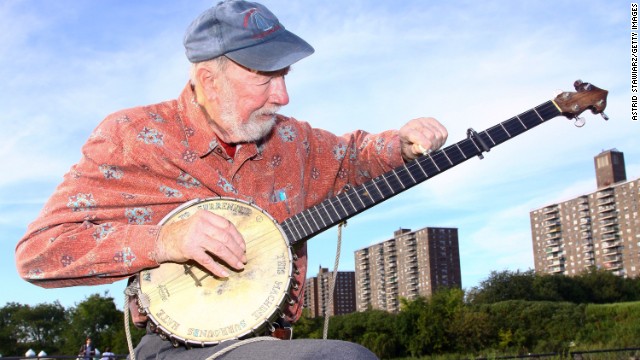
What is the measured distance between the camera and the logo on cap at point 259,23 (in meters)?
2.50

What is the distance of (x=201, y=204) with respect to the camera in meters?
2.42

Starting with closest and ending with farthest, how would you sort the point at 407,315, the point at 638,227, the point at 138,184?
the point at 138,184, the point at 407,315, the point at 638,227

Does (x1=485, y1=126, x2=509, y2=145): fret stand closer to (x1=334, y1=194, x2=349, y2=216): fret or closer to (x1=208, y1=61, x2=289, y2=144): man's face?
(x1=334, y1=194, x2=349, y2=216): fret

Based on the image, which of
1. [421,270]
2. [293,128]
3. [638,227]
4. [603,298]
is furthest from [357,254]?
[293,128]

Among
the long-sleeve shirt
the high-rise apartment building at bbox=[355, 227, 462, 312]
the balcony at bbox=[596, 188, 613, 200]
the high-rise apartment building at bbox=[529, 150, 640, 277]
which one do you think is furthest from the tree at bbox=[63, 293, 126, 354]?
the balcony at bbox=[596, 188, 613, 200]

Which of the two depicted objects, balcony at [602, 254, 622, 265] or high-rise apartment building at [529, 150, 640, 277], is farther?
balcony at [602, 254, 622, 265]

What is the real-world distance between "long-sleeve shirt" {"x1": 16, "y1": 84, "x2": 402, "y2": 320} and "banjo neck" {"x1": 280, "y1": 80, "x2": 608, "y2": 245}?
98 mm

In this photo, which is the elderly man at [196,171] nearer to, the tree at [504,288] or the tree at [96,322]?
Answer: the tree at [96,322]

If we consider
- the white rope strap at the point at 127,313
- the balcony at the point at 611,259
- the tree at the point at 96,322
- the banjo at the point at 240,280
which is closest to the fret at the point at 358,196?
the banjo at the point at 240,280

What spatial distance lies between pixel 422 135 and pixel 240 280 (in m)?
1.03

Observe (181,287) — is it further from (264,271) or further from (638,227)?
(638,227)

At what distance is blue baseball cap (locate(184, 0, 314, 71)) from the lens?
244cm

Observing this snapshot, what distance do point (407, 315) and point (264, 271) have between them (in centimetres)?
5470

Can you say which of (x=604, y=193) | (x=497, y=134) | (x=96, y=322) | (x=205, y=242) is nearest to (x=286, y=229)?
(x=205, y=242)
